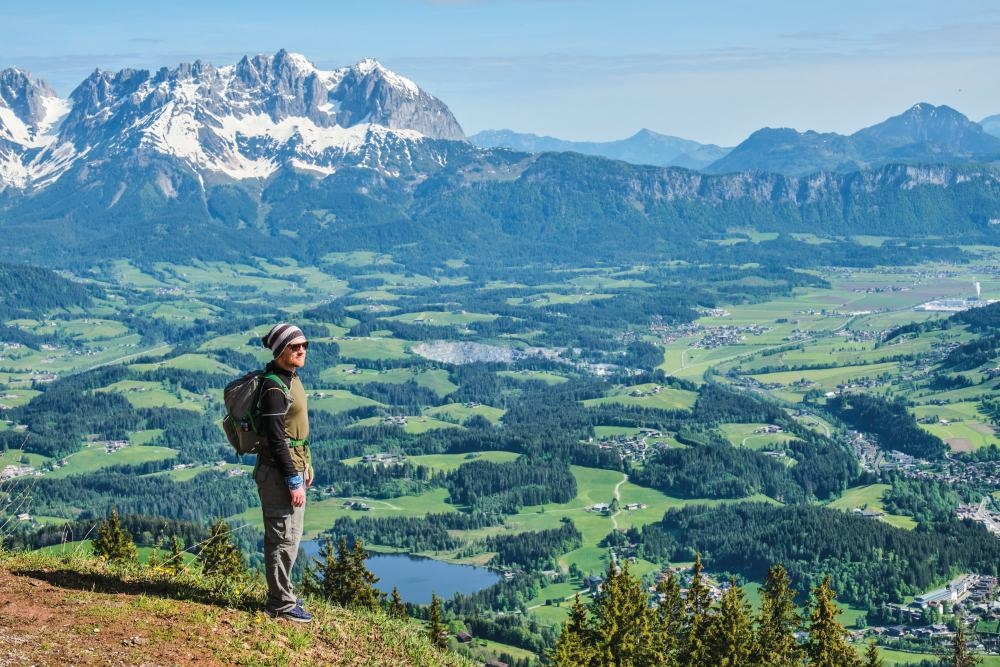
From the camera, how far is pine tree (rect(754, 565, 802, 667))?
39.1 meters

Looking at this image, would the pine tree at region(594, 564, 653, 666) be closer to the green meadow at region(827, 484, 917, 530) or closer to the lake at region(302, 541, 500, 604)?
the lake at region(302, 541, 500, 604)

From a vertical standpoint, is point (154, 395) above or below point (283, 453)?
below

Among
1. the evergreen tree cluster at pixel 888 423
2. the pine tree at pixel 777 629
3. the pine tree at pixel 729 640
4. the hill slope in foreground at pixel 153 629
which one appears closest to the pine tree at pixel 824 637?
the pine tree at pixel 777 629

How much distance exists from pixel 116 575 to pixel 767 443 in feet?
452

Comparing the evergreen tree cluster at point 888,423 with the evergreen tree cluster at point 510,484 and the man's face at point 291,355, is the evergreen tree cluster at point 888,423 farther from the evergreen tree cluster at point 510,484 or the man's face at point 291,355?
the man's face at point 291,355

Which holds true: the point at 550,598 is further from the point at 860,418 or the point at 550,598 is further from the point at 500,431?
the point at 860,418

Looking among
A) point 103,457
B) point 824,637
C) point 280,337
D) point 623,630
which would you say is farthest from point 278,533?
point 103,457

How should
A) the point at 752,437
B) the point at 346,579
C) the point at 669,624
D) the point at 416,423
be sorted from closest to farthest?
the point at 669,624 → the point at 346,579 → the point at 752,437 → the point at 416,423

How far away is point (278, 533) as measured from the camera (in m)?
19.6

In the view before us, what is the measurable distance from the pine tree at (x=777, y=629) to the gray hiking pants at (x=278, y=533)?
72.1 feet

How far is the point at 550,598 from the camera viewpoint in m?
94.8

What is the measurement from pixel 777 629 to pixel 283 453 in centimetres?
2940

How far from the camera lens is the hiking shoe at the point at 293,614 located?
20.3m

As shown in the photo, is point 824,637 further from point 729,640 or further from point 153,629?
point 153,629
